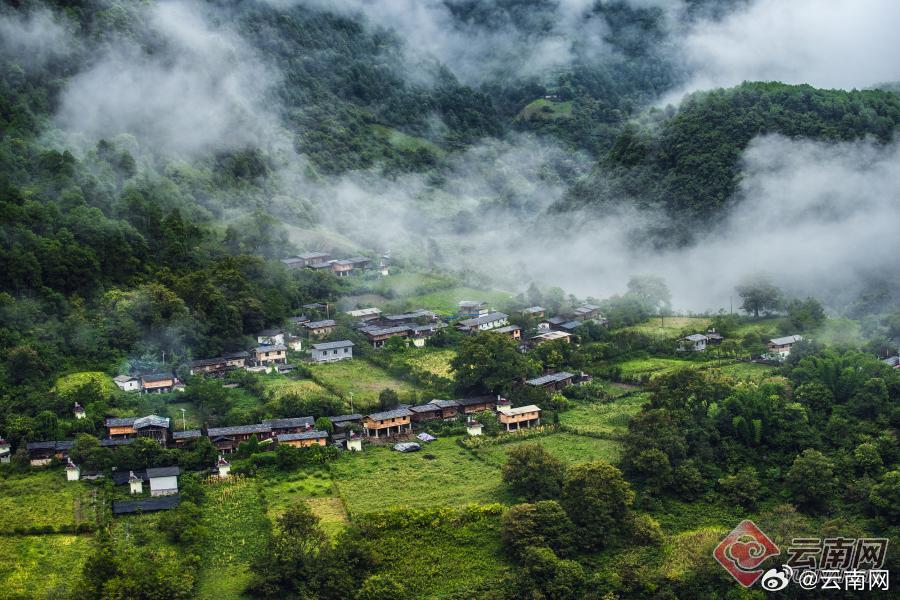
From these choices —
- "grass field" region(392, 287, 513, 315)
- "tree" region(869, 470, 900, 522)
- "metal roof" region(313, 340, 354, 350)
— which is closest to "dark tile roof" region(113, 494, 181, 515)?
"metal roof" region(313, 340, 354, 350)

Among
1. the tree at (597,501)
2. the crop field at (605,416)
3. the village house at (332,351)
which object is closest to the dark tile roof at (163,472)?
the tree at (597,501)

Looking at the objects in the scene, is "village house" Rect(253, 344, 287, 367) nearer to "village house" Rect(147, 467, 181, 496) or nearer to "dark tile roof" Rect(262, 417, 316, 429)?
"dark tile roof" Rect(262, 417, 316, 429)

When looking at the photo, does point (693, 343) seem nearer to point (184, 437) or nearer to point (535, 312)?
point (535, 312)

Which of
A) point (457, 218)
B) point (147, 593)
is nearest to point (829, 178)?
point (457, 218)

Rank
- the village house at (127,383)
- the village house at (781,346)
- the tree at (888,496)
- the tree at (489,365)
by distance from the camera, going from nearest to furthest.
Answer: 1. the tree at (888,496)
2. the tree at (489,365)
3. the village house at (127,383)
4. the village house at (781,346)

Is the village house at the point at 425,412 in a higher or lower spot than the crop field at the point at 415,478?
higher

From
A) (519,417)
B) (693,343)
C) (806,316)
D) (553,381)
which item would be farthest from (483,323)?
(806,316)

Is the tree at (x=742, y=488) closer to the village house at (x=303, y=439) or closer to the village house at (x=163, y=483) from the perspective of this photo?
the village house at (x=303, y=439)

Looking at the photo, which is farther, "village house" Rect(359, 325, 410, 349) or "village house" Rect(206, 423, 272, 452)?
"village house" Rect(359, 325, 410, 349)
